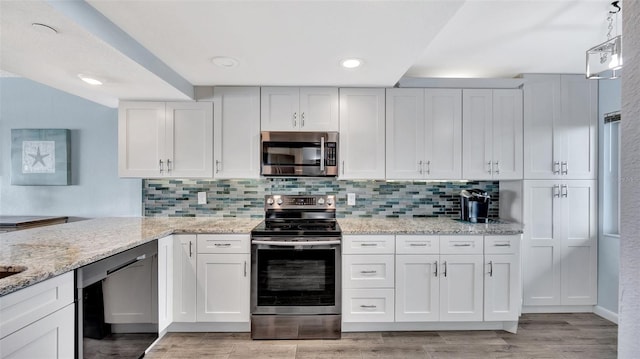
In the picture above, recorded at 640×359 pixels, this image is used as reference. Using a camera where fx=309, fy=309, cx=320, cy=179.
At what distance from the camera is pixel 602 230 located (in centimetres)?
292

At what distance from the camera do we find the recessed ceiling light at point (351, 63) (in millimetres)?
2266

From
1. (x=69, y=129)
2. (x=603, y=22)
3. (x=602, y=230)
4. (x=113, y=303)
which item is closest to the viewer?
(x=113, y=303)

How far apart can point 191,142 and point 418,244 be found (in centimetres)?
226

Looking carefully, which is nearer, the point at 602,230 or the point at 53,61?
the point at 53,61

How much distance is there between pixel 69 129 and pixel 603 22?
15.6 ft

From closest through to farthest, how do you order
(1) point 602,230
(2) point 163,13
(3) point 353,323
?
(2) point 163,13 < (3) point 353,323 < (1) point 602,230

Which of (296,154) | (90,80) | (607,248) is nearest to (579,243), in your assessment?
(607,248)

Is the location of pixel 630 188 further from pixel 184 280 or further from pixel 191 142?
pixel 191 142

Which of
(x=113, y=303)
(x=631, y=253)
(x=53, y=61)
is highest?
(x=53, y=61)

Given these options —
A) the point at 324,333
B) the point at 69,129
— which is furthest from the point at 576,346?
the point at 69,129

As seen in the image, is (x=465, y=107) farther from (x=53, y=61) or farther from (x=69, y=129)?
(x=69, y=129)

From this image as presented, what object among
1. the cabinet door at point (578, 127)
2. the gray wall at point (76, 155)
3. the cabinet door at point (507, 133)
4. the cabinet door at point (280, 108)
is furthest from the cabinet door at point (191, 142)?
the cabinet door at point (578, 127)

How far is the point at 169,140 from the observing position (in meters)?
2.92

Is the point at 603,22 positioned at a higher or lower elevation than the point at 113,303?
higher
